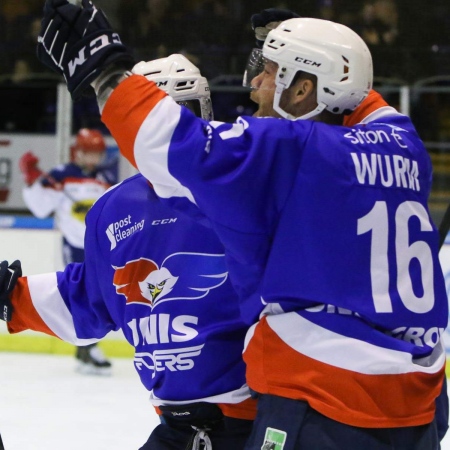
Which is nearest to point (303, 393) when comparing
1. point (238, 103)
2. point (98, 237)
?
point (98, 237)

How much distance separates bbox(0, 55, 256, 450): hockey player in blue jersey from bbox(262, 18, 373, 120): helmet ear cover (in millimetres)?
337

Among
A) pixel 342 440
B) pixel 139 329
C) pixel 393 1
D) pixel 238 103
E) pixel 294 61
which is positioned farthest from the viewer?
pixel 393 1

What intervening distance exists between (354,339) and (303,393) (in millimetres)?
103

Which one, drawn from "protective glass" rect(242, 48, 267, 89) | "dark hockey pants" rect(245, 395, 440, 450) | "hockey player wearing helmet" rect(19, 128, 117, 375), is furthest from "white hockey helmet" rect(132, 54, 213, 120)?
"hockey player wearing helmet" rect(19, 128, 117, 375)

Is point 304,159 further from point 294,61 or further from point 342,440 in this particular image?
point 342,440

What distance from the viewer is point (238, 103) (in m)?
5.80

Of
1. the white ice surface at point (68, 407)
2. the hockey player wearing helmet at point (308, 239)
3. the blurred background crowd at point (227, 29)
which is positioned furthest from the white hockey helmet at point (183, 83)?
Answer: the blurred background crowd at point (227, 29)

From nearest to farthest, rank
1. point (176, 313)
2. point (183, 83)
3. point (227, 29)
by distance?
point (176, 313), point (183, 83), point (227, 29)

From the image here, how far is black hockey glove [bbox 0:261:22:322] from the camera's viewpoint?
1.86 meters

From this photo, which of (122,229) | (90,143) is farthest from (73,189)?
(122,229)

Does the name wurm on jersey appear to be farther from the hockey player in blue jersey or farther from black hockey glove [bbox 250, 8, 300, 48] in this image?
black hockey glove [bbox 250, 8, 300, 48]

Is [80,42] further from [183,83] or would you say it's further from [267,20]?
[267,20]

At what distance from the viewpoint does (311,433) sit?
132 centimetres

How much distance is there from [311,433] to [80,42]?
62 cm
